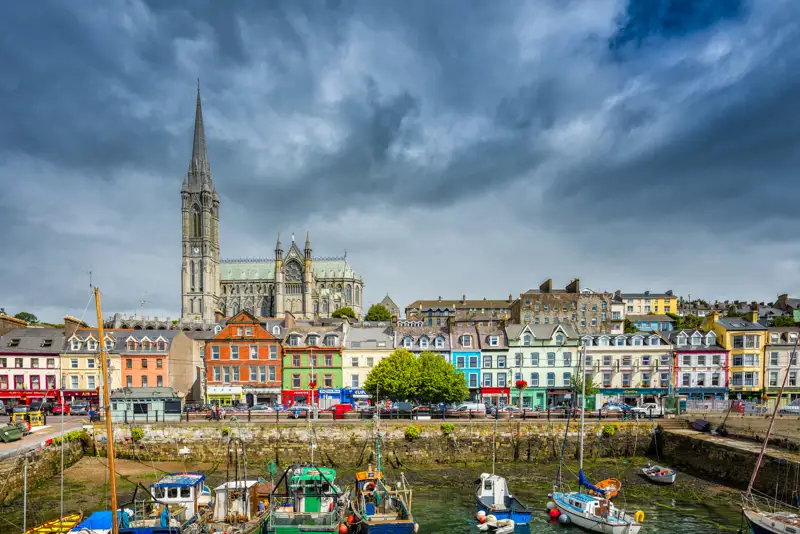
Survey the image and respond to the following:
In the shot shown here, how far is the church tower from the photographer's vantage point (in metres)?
165

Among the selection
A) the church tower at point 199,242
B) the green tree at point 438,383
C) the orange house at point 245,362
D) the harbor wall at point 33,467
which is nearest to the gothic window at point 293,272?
the church tower at point 199,242

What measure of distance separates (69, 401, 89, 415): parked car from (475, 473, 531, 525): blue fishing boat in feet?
139

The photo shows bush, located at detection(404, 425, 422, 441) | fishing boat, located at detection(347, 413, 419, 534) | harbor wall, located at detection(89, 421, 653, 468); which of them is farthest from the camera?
bush, located at detection(404, 425, 422, 441)

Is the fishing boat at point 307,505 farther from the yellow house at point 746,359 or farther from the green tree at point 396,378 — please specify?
the yellow house at point 746,359

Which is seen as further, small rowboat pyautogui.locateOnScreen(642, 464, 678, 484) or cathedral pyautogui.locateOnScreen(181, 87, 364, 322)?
cathedral pyautogui.locateOnScreen(181, 87, 364, 322)

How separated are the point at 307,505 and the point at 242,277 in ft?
504

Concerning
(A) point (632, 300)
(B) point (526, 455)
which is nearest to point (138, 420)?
(B) point (526, 455)

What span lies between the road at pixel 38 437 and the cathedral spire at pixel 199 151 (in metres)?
135

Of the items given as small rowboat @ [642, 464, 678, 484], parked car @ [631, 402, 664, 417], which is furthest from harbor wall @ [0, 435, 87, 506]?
parked car @ [631, 402, 664, 417]

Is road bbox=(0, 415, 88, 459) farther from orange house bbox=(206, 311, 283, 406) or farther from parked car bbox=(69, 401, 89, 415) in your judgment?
orange house bbox=(206, 311, 283, 406)

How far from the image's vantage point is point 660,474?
123ft

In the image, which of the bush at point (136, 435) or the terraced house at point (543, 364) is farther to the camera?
the terraced house at point (543, 364)

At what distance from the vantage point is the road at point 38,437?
3553cm

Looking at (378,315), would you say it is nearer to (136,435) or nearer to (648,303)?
(648,303)
